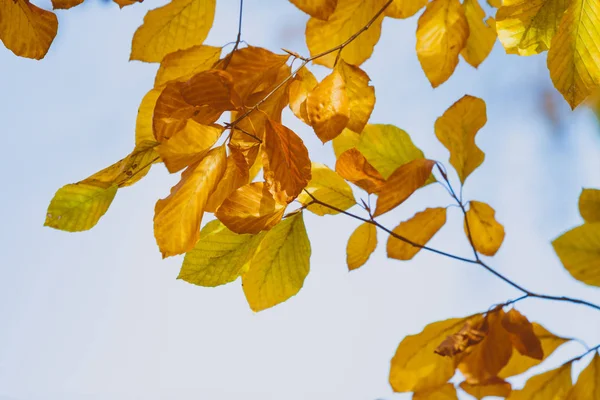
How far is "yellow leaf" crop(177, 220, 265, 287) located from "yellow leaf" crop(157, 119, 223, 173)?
97 millimetres

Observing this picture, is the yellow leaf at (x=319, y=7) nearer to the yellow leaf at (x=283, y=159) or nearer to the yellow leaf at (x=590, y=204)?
the yellow leaf at (x=283, y=159)

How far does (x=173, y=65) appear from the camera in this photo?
1.46 ft

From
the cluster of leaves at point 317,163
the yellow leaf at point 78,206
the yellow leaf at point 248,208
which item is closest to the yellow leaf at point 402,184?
the cluster of leaves at point 317,163

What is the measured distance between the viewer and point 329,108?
426 millimetres

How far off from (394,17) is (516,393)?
1.12 ft

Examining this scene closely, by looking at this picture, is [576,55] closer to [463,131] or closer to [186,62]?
[463,131]

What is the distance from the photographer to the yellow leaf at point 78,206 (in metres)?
0.40

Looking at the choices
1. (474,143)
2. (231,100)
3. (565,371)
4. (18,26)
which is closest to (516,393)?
(565,371)

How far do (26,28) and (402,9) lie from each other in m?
0.33

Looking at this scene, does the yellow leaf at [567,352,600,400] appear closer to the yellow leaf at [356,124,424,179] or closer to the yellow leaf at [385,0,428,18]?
the yellow leaf at [356,124,424,179]

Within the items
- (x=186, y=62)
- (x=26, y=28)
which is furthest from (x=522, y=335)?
(x=26, y=28)

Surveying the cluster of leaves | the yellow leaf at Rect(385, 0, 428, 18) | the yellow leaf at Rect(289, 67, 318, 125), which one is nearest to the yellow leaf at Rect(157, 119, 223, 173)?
the cluster of leaves

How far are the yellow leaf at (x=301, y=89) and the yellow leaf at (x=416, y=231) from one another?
153 millimetres

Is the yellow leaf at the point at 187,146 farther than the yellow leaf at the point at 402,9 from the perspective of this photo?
No
